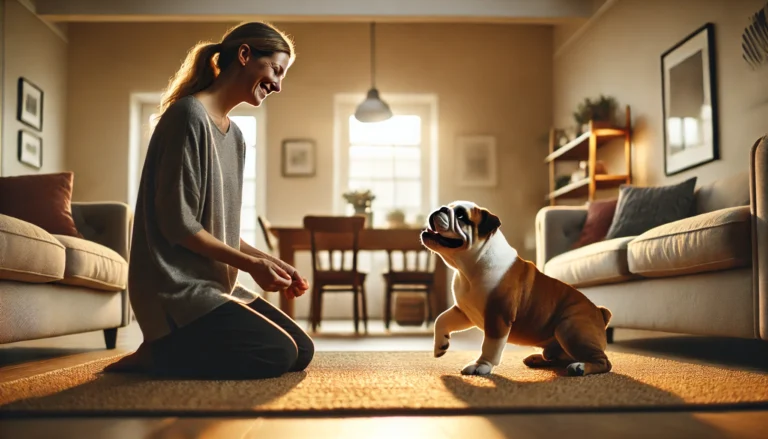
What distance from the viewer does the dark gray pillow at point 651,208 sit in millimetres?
3398

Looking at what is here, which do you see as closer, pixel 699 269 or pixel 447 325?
pixel 447 325

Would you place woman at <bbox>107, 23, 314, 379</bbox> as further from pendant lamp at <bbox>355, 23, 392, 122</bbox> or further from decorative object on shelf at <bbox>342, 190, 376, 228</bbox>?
pendant lamp at <bbox>355, 23, 392, 122</bbox>

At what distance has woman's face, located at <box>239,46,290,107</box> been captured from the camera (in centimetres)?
188

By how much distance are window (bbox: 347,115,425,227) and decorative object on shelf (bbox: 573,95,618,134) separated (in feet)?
6.67

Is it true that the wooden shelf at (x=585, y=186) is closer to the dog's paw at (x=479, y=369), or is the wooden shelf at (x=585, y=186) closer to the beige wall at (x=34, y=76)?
the dog's paw at (x=479, y=369)

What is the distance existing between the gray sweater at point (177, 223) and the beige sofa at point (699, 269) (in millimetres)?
1544

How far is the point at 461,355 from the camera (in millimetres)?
2600

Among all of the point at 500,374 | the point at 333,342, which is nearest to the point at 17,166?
the point at 333,342

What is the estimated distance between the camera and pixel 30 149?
5672 mm

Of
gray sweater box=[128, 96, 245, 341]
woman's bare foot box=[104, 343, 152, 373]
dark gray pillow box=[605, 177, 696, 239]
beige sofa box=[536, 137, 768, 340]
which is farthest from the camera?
dark gray pillow box=[605, 177, 696, 239]

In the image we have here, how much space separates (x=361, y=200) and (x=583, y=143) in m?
1.91

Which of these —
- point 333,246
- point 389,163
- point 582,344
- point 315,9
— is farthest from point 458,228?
point 389,163

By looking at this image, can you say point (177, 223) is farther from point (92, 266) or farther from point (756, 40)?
point (756, 40)

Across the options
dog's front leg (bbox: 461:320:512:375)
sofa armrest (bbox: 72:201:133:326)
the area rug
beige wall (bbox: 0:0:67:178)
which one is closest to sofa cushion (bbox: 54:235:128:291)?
sofa armrest (bbox: 72:201:133:326)
